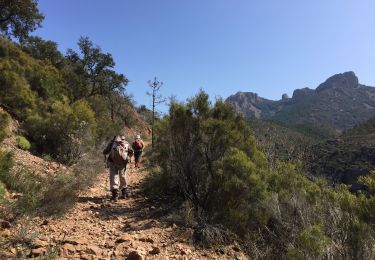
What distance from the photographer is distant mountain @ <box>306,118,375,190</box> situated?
233 feet

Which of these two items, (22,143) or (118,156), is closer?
(118,156)

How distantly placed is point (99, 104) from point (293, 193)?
21.2 meters

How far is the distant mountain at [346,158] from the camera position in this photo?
2793 inches

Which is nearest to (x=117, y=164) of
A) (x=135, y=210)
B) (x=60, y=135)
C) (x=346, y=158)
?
(x=135, y=210)

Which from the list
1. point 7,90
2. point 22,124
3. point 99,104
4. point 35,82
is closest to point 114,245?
point 22,124

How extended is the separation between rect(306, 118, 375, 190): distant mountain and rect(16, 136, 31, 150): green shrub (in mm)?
60159

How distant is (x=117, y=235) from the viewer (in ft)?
20.7

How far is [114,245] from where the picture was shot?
18.9 feet

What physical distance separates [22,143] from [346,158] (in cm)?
7757

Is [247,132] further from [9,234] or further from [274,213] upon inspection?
[9,234]

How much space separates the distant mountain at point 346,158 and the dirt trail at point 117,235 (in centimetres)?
6248

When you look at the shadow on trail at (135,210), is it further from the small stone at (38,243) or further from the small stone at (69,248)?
the small stone at (38,243)

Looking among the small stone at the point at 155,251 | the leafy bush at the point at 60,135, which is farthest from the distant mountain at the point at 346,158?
the small stone at the point at 155,251

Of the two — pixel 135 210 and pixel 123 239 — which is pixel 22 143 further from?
pixel 123 239
